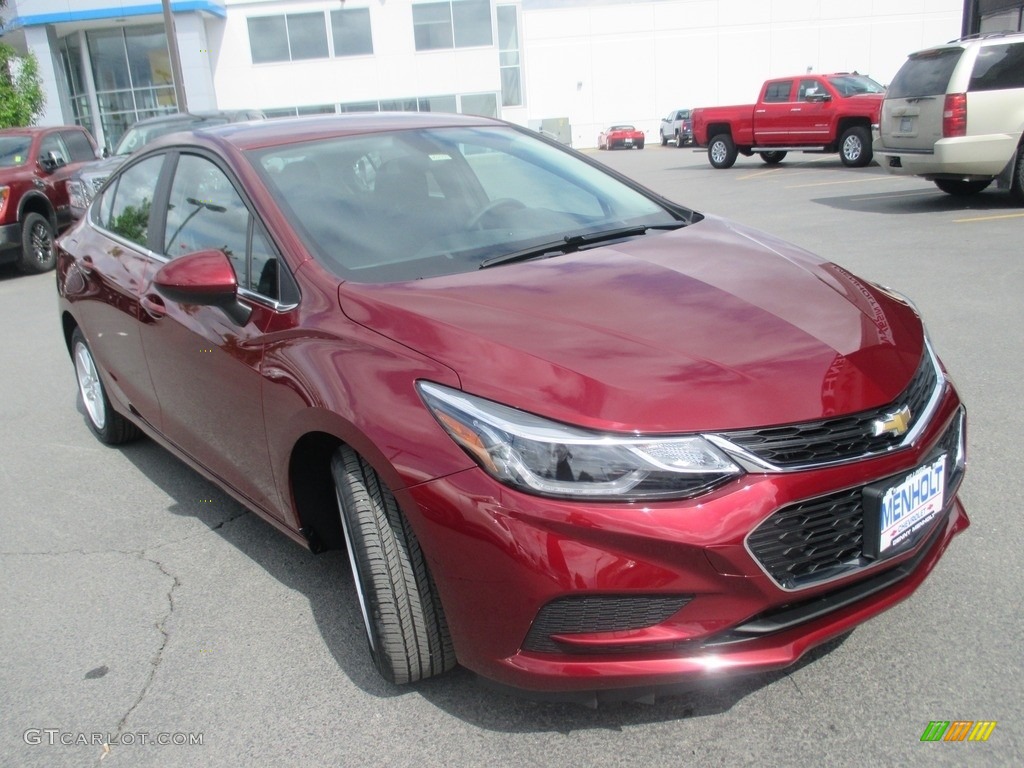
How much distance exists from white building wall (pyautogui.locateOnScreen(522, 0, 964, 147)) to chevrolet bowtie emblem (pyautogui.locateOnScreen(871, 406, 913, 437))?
58.0 metres

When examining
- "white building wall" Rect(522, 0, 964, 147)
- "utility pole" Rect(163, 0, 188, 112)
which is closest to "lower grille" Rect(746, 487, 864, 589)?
"utility pole" Rect(163, 0, 188, 112)

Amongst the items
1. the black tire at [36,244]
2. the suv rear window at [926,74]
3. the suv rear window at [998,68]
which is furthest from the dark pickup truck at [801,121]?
the black tire at [36,244]

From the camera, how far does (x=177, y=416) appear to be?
374 cm

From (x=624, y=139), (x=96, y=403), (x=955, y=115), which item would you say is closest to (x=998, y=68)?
(x=955, y=115)

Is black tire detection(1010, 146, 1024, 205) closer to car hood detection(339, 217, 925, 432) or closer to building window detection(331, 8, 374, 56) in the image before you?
car hood detection(339, 217, 925, 432)

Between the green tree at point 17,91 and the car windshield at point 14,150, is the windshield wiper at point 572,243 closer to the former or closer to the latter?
the car windshield at point 14,150

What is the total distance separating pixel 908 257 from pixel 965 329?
2.78 m

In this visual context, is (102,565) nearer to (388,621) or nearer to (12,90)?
(388,621)

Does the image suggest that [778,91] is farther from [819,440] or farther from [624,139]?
[624,139]

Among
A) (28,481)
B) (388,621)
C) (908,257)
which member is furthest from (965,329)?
(28,481)

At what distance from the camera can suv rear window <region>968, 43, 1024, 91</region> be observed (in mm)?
10555

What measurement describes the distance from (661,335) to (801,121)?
19216 mm

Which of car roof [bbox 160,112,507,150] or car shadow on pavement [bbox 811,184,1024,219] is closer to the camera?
car roof [bbox 160,112,507,150]

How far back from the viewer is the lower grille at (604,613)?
2.13 meters
